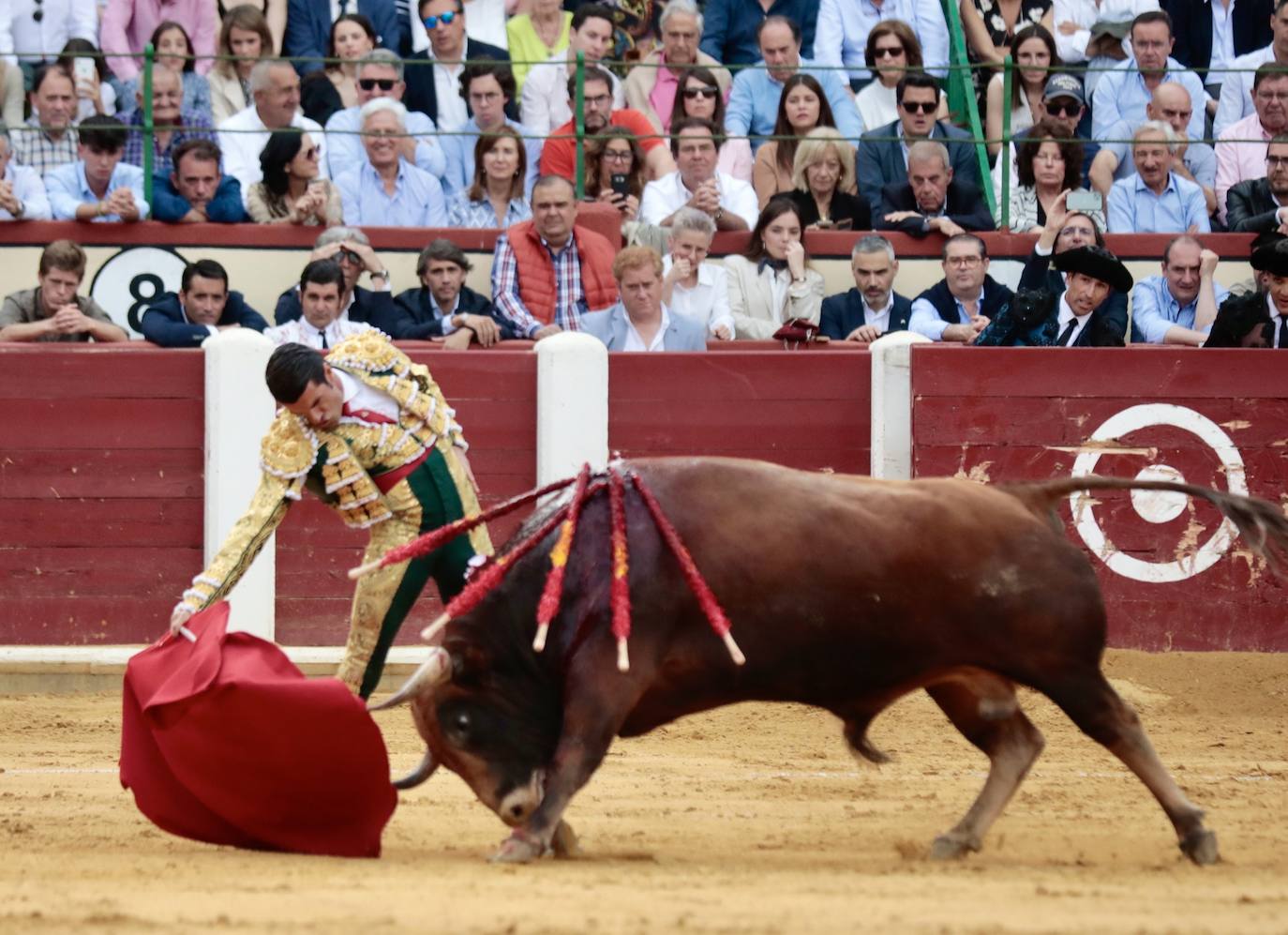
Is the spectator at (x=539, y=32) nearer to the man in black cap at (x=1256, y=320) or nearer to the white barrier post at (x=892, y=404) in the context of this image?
the white barrier post at (x=892, y=404)

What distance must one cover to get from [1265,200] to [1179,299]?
984mm

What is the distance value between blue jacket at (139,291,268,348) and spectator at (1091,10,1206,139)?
4160mm

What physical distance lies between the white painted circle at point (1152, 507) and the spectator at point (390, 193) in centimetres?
305

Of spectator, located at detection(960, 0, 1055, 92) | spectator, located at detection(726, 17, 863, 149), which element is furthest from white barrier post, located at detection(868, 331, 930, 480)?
spectator, located at detection(960, 0, 1055, 92)

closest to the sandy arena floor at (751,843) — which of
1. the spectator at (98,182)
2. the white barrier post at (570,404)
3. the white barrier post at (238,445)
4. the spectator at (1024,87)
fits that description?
the white barrier post at (238,445)

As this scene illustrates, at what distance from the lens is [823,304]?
8625 millimetres

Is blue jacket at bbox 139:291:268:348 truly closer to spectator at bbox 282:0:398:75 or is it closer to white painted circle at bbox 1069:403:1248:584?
spectator at bbox 282:0:398:75

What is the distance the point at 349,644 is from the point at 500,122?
4.21 meters

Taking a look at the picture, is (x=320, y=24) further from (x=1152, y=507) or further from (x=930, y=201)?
(x=1152, y=507)

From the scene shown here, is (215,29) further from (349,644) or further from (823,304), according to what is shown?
(349,644)

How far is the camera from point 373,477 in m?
5.30

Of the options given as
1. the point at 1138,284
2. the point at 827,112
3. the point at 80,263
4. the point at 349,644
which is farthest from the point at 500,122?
the point at 349,644

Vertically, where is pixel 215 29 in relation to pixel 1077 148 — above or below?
above

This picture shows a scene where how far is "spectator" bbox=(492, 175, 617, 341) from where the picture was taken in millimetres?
8375
